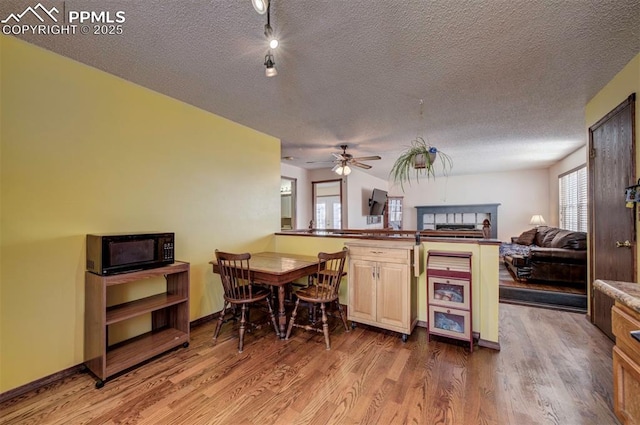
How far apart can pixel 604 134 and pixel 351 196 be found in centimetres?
461

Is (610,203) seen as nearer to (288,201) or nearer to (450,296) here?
(450,296)

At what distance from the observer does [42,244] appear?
6.62 feet

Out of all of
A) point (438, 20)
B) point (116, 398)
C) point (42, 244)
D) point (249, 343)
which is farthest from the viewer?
point (249, 343)

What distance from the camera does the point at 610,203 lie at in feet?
8.91

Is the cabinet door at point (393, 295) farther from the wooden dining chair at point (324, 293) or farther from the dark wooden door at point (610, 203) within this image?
the dark wooden door at point (610, 203)

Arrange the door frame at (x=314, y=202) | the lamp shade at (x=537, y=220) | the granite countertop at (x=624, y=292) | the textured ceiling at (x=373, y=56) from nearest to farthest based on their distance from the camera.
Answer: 1. the granite countertop at (x=624, y=292)
2. the textured ceiling at (x=373, y=56)
3. the door frame at (x=314, y=202)
4. the lamp shade at (x=537, y=220)

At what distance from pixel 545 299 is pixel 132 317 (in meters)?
5.04

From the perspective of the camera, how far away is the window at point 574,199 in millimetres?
5315

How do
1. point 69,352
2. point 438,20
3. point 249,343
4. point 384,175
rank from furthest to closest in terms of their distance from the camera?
point 384,175
point 249,343
point 69,352
point 438,20

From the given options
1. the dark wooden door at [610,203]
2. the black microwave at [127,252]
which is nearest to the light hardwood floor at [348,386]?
the dark wooden door at [610,203]

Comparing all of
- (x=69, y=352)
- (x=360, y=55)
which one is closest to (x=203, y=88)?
(x=360, y=55)

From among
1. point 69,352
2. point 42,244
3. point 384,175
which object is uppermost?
point 384,175

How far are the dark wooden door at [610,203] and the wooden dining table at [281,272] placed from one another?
117 inches

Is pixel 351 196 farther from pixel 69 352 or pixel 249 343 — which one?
pixel 69 352
